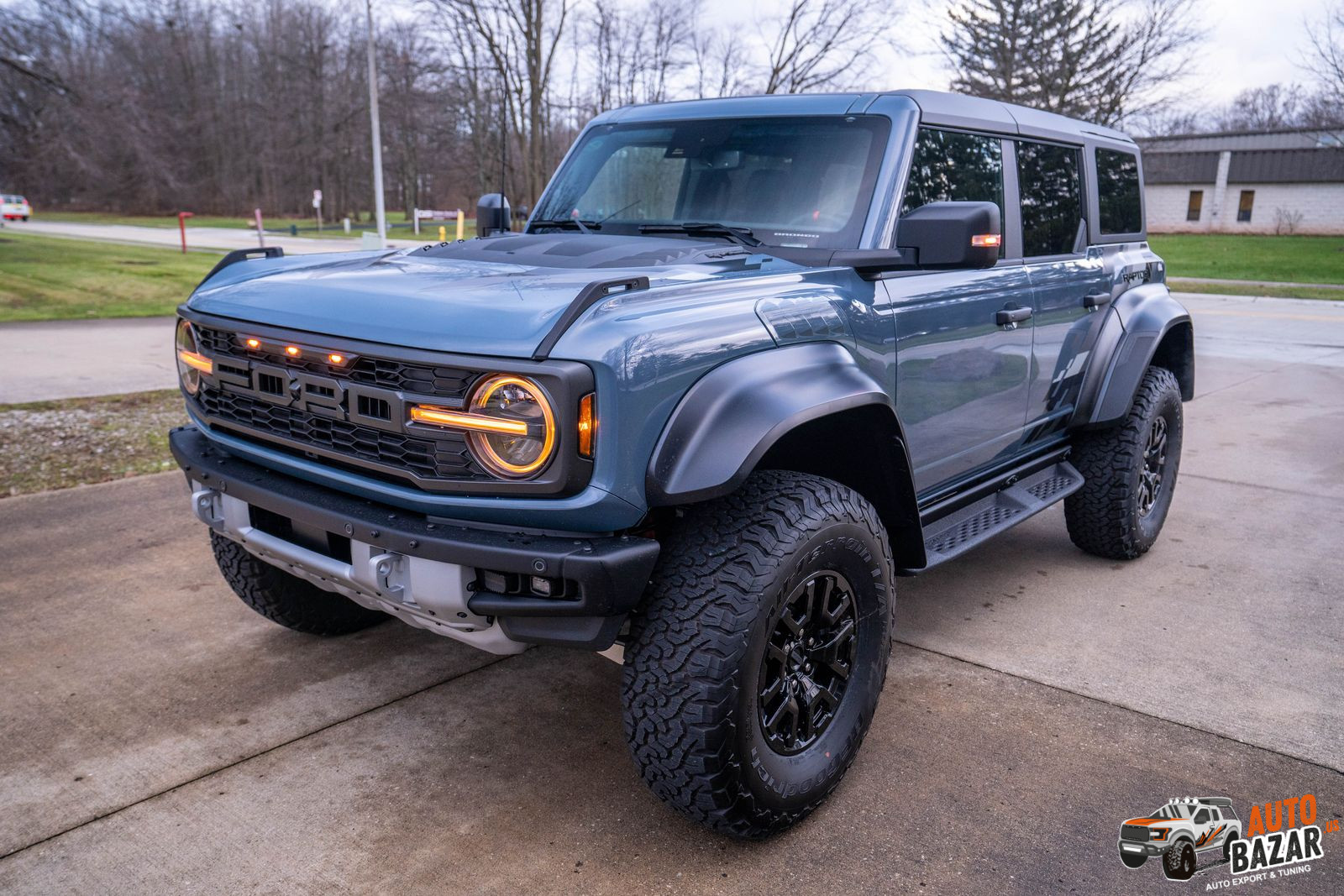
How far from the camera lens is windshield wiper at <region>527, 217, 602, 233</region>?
382 cm

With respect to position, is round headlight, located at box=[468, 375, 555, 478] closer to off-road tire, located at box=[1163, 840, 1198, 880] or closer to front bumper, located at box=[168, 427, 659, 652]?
front bumper, located at box=[168, 427, 659, 652]

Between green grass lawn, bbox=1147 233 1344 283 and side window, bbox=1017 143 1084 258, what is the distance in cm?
1785

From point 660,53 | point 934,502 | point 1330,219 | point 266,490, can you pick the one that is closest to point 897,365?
point 934,502

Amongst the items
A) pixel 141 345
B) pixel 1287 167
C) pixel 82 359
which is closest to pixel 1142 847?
pixel 82 359

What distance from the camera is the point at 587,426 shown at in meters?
2.23

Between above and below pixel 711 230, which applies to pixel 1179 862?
below

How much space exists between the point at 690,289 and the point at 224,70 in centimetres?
7035

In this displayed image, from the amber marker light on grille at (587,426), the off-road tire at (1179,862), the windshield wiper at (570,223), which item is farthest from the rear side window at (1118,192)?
the amber marker light on grille at (587,426)

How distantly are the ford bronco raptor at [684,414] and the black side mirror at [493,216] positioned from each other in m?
0.54

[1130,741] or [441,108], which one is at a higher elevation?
[441,108]

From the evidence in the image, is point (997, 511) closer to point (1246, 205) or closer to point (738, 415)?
point (738, 415)

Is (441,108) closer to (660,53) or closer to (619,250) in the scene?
(660,53)

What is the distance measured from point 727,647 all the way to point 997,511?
1966 mm

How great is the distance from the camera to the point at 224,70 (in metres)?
63.1
